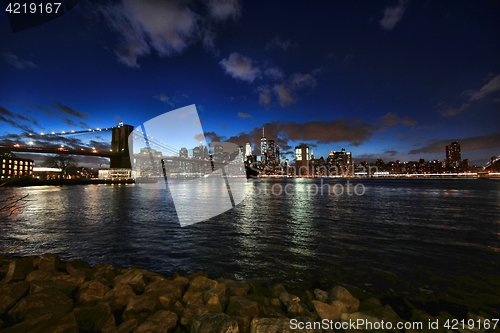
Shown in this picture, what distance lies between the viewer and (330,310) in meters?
4.11

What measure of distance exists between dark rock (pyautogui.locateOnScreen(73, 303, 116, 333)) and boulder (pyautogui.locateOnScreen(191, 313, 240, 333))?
1274 millimetres

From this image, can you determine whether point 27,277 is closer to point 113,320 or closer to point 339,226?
point 113,320

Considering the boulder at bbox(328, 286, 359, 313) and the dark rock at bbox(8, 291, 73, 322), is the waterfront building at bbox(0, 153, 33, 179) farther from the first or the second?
the boulder at bbox(328, 286, 359, 313)

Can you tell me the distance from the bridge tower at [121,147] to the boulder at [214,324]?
85936 millimetres

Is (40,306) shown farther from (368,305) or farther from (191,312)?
(368,305)

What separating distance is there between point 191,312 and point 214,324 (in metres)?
0.75

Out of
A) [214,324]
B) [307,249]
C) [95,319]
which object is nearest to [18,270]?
[95,319]

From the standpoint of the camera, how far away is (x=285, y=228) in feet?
40.4

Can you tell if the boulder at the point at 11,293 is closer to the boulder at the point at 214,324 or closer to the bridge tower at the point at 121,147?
the boulder at the point at 214,324

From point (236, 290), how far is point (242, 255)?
3278 millimetres

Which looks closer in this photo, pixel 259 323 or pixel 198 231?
pixel 259 323

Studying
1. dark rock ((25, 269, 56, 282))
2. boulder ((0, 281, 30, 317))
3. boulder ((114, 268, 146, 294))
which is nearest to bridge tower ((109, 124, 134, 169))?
dark rock ((25, 269, 56, 282))

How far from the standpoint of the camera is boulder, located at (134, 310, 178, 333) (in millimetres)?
3373

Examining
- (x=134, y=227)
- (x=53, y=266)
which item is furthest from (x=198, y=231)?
(x=53, y=266)
